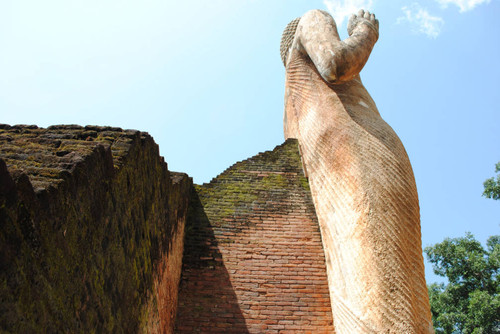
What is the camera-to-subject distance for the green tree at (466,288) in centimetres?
1024

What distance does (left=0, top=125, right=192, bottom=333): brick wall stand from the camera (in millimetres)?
1665

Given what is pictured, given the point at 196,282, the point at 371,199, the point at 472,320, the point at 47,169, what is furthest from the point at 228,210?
the point at 472,320

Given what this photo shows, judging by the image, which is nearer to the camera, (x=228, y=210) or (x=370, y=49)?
(x=228, y=210)

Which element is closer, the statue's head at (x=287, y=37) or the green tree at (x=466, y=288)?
the statue's head at (x=287, y=37)

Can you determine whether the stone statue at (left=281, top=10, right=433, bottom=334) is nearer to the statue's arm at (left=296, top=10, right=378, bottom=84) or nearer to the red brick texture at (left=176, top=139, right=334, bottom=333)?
the statue's arm at (left=296, top=10, right=378, bottom=84)

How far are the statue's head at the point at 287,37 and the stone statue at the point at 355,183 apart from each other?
43cm

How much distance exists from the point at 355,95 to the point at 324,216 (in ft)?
6.82

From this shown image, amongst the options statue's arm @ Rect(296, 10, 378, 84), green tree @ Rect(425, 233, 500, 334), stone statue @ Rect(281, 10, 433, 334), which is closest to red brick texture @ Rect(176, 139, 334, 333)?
stone statue @ Rect(281, 10, 433, 334)

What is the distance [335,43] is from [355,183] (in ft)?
7.57

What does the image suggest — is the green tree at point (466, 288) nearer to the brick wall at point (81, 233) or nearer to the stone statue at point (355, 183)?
the stone statue at point (355, 183)

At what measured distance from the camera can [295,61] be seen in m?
6.64

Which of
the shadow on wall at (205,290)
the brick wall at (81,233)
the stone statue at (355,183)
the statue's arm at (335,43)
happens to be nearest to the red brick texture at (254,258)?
the shadow on wall at (205,290)

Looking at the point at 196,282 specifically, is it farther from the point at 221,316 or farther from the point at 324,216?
the point at 324,216

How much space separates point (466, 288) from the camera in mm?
11531
